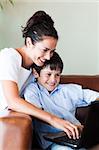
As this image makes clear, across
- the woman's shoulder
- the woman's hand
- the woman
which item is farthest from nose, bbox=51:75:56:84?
the woman's hand

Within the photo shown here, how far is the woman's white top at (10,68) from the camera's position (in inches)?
59.3

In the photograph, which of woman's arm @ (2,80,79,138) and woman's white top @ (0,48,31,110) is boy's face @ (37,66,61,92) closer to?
woman's white top @ (0,48,31,110)

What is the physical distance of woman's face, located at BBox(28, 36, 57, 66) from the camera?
158 cm

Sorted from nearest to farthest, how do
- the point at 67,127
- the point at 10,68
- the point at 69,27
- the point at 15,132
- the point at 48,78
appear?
1. the point at 15,132
2. the point at 67,127
3. the point at 10,68
4. the point at 48,78
5. the point at 69,27

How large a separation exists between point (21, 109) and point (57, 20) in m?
1.16

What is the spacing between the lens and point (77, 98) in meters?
1.80

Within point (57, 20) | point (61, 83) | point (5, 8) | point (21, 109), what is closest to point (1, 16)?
point (5, 8)

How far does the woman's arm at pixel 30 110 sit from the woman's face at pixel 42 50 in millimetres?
206

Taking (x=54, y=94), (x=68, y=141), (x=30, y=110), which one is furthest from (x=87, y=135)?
(x=54, y=94)

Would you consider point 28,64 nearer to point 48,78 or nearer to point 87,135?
point 48,78

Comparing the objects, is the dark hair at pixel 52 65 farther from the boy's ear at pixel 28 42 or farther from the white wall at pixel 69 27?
the white wall at pixel 69 27

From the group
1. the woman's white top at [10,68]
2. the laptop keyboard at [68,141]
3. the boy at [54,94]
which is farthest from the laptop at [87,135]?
the woman's white top at [10,68]

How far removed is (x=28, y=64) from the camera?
169 cm

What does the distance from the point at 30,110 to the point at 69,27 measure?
1.17 meters
